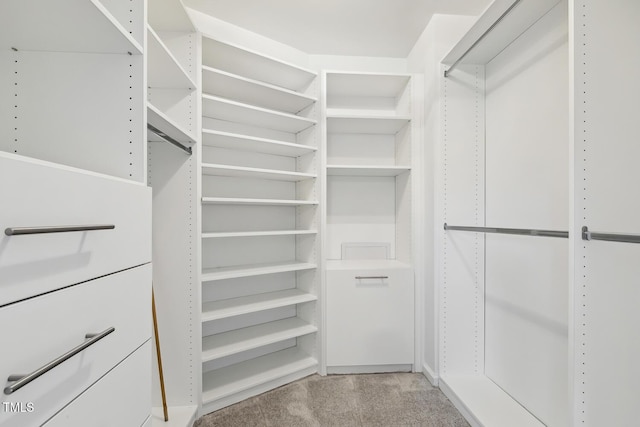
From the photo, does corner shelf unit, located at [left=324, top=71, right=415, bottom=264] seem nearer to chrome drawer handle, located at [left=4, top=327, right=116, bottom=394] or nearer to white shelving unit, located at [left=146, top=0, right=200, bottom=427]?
white shelving unit, located at [left=146, top=0, right=200, bottom=427]

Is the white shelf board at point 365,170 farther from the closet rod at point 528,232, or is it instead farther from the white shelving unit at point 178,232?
the white shelving unit at point 178,232

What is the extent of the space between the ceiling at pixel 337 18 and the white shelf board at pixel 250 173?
1.03 m

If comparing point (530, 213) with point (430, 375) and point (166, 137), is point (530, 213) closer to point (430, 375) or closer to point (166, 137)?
point (430, 375)

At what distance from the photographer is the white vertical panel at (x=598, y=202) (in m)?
1.07

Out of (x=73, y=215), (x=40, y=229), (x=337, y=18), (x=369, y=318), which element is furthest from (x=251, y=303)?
(x=337, y=18)

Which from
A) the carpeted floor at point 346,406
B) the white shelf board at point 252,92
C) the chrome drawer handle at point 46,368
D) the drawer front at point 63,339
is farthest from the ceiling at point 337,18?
the carpeted floor at point 346,406

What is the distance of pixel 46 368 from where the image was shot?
56cm

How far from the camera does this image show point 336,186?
267 cm

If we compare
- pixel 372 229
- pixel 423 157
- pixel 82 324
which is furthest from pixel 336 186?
pixel 82 324

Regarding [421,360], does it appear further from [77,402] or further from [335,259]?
[77,402]

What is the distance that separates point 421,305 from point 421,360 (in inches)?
16.2

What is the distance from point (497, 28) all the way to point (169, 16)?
1.73 metres

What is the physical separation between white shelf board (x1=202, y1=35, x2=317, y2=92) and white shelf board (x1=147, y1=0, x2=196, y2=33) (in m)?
0.13

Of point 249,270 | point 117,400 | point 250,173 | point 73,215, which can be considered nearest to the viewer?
point 73,215
